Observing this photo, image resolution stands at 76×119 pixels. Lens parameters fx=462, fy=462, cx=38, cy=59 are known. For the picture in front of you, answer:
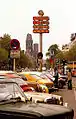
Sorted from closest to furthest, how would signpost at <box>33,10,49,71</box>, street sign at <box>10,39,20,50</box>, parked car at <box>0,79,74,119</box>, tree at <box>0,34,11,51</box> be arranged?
parked car at <box>0,79,74,119</box>, street sign at <box>10,39,20,50</box>, signpost at <box>33,10,49,71</box>, tree at <box>0,34,11,51</box>

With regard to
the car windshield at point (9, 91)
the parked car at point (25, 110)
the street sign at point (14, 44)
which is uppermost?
the street sign at point (14, 44)

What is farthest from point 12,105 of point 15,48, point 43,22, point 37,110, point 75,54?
point 75,54

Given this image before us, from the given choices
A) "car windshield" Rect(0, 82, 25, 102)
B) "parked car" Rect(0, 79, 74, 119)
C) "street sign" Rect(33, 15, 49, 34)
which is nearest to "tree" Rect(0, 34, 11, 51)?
"street sign" Rect(33, 15, 49, 34)

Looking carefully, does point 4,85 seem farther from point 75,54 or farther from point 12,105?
point 75,54

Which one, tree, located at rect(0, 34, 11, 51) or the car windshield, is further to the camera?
tree, located at rect(0, 34, 11, 51)

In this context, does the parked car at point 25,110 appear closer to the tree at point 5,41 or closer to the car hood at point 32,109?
the car hood at point 32,109

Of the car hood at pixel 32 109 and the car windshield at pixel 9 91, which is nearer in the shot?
the car hood at pixel 32 109

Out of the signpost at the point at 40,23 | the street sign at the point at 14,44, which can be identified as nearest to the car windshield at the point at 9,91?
the street sign at the point at 14,44

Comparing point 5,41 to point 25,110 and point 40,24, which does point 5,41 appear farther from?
point 25,110

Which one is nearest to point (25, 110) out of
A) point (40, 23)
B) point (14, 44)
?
point (14, 44)

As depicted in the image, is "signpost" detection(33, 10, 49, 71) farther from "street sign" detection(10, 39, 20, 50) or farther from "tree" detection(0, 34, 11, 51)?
"tree" detection(0, 34, 11, 51)

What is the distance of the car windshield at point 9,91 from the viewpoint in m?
9.23

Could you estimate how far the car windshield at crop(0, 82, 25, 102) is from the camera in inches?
363

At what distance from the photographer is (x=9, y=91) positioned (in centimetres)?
968
